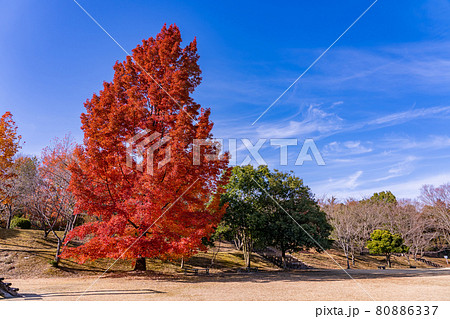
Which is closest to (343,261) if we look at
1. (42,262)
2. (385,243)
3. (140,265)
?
(385,243)

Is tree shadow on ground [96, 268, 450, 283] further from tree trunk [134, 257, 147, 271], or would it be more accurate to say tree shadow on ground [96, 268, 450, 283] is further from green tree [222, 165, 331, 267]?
green tree [222, 165, 331, 267]

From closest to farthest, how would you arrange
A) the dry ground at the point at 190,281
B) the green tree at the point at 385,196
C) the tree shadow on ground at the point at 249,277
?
the dry ground at the point at 190,281 → the tree shadow on ground at the point at 249,277 → the green tree at the point at 385,196

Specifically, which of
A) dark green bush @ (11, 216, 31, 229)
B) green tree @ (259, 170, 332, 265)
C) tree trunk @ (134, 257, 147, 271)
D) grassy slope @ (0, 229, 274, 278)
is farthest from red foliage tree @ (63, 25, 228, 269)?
dark green bush @ (11, 216, 31, 229)

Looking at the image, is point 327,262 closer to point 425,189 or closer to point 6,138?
point 425,189

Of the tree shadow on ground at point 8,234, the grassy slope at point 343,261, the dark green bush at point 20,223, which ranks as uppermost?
the dark green bush at point 20,223

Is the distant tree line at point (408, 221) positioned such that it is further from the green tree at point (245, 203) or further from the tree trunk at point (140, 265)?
the tree trunk at point (140, 265)

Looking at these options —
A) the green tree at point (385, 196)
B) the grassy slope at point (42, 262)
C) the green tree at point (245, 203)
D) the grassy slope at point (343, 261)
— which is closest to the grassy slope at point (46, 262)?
the grassy slope at point (42, 262)

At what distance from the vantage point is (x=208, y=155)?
16609 mm

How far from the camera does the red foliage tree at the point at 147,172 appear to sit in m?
14.9

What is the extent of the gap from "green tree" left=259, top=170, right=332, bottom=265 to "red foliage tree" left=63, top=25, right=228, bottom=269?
954 cm

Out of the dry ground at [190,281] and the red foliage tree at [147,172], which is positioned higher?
the red foliage tree at [147,172]

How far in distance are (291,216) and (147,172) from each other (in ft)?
50.1

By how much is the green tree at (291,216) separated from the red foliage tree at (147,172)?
954 cm
